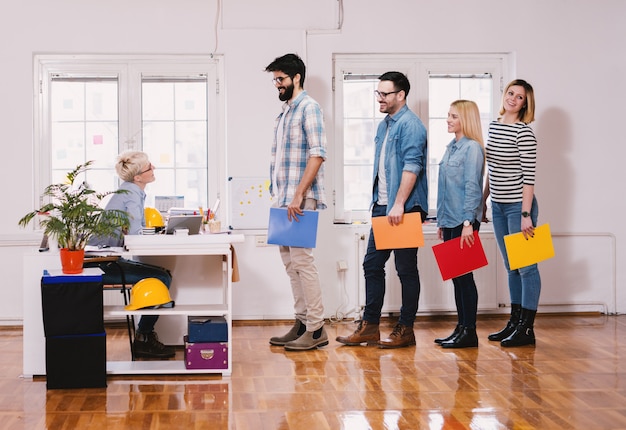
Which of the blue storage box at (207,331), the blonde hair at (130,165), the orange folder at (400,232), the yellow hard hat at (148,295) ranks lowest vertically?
the blue storage box at (207,331)

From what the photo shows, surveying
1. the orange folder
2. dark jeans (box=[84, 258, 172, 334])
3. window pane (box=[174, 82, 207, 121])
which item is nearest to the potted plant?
dark jeans (box=[84, 258, 172, 334])

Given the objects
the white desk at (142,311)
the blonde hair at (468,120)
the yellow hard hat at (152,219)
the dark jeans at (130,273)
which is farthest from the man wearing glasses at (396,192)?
the yellow hard hat at (152,219)

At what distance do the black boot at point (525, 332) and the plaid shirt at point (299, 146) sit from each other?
1.42m

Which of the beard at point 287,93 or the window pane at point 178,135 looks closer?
the beard at point 287,93

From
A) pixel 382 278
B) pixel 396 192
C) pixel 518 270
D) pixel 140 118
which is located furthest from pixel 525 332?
pixel 140 118

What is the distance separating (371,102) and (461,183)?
5.14 ft

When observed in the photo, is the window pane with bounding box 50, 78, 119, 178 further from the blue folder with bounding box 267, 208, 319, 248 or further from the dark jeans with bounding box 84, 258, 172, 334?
the blue folder with bounding box 267, 208, 319, 248

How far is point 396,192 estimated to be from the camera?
505 centimetres

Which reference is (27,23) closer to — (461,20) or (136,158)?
(136,158)

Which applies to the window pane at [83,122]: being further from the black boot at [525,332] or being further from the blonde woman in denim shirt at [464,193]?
the black boot at [525,332]

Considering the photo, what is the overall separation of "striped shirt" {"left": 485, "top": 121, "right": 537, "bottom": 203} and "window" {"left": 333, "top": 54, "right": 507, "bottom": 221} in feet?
4.21

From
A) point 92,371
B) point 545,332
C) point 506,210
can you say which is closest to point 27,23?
point 92,371

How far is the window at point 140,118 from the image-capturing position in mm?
6207

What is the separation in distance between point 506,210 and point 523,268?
374 mm
